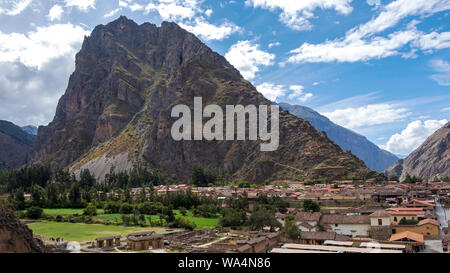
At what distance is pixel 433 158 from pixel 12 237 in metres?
196

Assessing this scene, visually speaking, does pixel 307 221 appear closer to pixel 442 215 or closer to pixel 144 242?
pixel 144 242

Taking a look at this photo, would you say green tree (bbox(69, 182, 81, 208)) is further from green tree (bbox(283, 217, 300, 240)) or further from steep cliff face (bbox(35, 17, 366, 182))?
steep cliff face (bbox(35, 17, 366, 182))

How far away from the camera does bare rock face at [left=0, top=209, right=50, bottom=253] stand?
15055 millimetres

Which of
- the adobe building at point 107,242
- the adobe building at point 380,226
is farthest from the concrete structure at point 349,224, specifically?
the adobe building at point 107,242

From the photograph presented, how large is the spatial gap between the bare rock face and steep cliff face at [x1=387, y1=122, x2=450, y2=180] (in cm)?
17291

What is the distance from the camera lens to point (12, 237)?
15.5 m

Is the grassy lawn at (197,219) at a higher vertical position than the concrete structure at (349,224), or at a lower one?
lower

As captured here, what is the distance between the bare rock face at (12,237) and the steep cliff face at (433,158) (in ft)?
567

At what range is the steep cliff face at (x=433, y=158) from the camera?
539ft

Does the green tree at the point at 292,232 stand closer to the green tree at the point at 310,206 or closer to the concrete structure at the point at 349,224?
the concrete structure at the point at 349,224

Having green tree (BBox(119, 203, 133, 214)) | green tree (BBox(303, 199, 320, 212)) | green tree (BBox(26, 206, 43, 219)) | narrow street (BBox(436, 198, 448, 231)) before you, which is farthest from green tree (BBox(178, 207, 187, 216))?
narrow street (BBox(436, 198, 448, 231))

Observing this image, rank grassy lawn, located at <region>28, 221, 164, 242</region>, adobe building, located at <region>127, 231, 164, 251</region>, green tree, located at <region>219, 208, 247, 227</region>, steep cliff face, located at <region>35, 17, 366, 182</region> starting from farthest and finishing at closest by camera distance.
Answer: steep cliff face, located at <region>35, 17, 366, 182</region> < green tree, located at <region>219, 208, 247, 227</region> < grassy lawn, located at <region>28, 221, 164, 242</region> < adobe building, located at <region>127, 231, 164, 251</region>

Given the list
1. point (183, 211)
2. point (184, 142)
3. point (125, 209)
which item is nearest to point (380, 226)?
point (183, 211)
